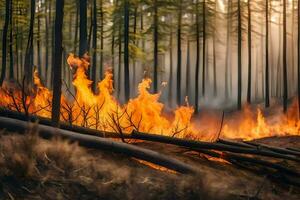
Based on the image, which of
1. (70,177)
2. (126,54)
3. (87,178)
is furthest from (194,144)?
(126,54)

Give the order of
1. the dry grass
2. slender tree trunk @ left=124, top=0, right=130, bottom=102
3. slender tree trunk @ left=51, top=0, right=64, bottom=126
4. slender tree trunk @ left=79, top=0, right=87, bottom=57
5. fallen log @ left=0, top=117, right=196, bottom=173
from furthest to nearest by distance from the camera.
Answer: slender tree trunk @ left=124, top=0, right=130, bottom=102
slender tree trunk @ left=79, top=0, right=87, bottom=57
slender tree trunk @ left=51, top=0, right=64, bottom=126
fallen log @ left=0, top=117, right=196, bottom=173
the dry grass

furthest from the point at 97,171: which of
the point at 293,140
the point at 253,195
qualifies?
the point at 293,140

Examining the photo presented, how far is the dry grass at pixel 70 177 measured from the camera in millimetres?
6620

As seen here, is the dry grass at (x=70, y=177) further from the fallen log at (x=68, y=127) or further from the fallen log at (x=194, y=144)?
the fallen log at (x=194, y=144)

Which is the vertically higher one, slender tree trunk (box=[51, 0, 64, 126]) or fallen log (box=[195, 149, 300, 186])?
slender tree trunk (box=[51, 0, 64, 126])

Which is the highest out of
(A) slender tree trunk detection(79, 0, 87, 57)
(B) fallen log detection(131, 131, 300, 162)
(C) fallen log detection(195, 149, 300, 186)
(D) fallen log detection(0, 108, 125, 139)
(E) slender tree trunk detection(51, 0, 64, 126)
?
(A) slender tree trunk detection(79, 0, 87, 57)

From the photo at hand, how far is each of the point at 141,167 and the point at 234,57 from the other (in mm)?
40997

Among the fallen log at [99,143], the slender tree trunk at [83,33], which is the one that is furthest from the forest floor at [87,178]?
the slender tree trunk at [83,33]

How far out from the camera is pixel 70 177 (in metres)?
6.96

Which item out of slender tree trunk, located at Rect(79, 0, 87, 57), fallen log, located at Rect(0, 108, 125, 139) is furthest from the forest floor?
slender tree trunk, located at Rect(79, 0, 87, 57)

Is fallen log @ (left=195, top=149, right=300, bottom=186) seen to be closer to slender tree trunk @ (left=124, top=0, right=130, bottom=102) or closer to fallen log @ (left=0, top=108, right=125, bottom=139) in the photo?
fallen log @ (left=0, top=108, right=125, bottom=139)

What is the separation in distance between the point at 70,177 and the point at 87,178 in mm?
268

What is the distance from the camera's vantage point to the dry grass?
A: 662 centimetres

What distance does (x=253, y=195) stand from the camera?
25.2 ft
